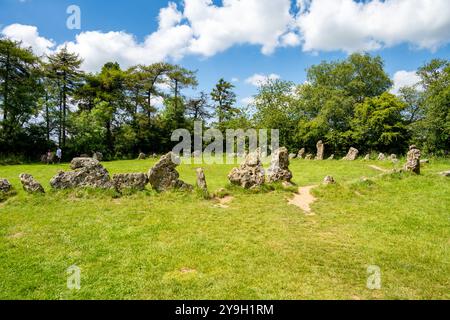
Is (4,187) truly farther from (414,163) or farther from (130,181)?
(414,163)

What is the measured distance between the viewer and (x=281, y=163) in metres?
16.3

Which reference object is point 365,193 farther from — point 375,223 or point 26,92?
point 26,92

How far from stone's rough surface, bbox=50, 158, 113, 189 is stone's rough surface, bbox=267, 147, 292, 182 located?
7907 mm

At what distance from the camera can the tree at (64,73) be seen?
3816cm

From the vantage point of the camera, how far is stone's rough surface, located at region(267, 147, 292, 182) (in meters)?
16.1

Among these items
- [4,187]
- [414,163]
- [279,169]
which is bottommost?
[4,187]

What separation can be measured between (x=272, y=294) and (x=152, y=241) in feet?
13.3

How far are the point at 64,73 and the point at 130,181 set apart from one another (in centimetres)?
3200

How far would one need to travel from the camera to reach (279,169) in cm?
1620

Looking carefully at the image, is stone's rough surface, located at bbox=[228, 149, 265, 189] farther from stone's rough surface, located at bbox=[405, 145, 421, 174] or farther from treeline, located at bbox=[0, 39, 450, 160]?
treeline, located at bbox=[0, 39, 450, 160]

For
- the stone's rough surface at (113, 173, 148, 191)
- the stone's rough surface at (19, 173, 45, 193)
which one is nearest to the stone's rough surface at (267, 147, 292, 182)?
the stone's rough surface at (113, 173, 148, 191)

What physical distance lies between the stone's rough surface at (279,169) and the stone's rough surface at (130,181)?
6.37 metres

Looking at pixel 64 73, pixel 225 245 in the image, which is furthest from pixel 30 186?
pixel 64 73

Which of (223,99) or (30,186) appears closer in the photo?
(30,186)
